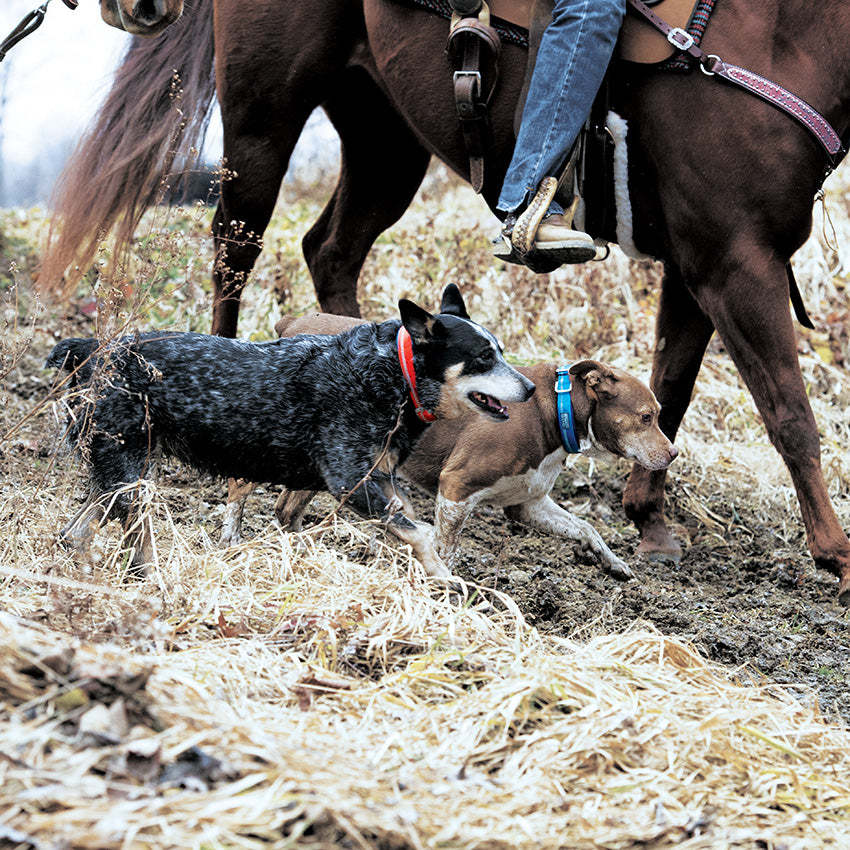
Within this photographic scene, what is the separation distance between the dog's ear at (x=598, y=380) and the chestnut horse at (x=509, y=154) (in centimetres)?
32

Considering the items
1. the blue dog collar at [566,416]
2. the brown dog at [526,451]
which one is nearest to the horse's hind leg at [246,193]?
the brown dog at [526,451]

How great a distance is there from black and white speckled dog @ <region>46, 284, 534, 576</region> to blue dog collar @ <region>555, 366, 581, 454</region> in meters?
0.41

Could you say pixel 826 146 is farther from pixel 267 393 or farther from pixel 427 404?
pixel 267 393

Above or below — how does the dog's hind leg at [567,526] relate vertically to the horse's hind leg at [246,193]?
below

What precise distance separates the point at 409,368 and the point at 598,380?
1081mm

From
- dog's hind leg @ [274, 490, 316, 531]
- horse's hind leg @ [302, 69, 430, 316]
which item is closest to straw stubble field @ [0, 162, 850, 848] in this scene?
dog's hind leg @ [274, 490, 316, 531]

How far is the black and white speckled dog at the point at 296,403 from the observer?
13.1 ft

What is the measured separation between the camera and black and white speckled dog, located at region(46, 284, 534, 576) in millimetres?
3986

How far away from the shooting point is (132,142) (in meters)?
5.37

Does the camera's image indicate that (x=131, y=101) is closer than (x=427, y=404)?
No

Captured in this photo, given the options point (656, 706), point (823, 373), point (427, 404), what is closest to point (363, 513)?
point (427, 404)

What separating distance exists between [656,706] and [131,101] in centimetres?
417

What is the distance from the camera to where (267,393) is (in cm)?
414

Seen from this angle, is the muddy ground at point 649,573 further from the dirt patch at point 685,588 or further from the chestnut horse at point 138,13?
the chestnut horse at point 138,13
